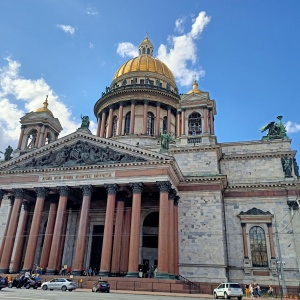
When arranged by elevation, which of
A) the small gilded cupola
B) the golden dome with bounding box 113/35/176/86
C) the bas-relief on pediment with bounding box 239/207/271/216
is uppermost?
the small gilded cupola

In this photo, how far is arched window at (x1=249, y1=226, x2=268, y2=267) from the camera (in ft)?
102

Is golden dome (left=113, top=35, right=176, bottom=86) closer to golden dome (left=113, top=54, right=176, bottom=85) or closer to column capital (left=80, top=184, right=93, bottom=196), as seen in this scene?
golden dome (left=113, top=54, right=176, bottom=85)

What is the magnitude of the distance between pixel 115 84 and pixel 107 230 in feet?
95.0

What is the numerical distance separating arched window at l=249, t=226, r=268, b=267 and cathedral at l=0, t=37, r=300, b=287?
9 centimetres

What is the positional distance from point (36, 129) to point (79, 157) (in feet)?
47.1

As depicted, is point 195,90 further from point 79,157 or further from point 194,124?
point 79,157

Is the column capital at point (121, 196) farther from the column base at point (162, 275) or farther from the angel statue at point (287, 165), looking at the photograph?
the angel statue at point (287, 165)

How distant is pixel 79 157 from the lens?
104ft

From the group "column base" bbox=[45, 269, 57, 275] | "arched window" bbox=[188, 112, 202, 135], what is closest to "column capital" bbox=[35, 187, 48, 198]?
"column base" bbox=[45, 269, 57, 275]

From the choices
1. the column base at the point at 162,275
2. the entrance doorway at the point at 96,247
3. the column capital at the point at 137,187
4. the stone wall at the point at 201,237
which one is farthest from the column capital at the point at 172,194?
the entrance doorway at the point at 96,247

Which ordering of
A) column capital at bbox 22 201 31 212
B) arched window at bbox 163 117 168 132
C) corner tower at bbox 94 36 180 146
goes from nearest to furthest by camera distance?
column capital at bbox 22 201 31 212 → corner tower at bbox 94 36 180 146 → arched window at bbox 163 117 168 132

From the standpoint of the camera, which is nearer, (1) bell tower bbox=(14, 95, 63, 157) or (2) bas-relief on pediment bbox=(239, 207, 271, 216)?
(2) bas-relief on pediment bbox=(239, 207, 271, 216)

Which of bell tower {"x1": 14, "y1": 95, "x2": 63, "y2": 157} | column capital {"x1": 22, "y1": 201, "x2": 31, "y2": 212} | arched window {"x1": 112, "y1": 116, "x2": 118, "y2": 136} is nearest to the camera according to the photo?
column capital {"x1": 22, "y1": 201, "x2": 31, "y2": 212}

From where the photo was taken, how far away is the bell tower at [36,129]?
4209 cm
